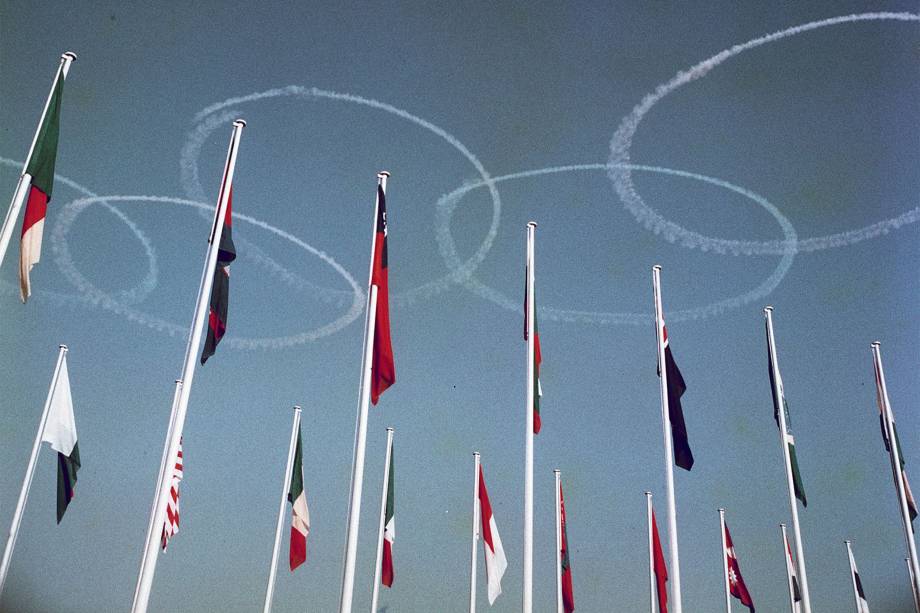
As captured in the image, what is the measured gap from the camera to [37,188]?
45.7 feet

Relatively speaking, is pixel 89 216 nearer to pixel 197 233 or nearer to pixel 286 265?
pixel 197 233

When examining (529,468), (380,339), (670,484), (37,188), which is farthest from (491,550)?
(37,188)

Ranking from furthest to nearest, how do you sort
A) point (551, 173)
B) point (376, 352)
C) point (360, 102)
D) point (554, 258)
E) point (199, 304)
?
point (554, 258)
point (551, 173)
point (360, 102)
point (376, 352)
point (199, 304)

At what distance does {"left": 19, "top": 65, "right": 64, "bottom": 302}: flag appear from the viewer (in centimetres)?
1367

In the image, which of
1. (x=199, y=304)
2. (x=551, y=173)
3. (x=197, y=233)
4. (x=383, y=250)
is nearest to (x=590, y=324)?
(x=551, y=173)

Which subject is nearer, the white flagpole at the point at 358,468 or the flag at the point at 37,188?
the flag at the point at 37,188

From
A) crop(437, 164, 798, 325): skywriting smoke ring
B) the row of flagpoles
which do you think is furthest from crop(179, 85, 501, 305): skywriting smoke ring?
the row of flagpoles

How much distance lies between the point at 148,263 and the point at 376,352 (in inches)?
1133

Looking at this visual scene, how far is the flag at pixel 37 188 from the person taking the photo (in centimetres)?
1367

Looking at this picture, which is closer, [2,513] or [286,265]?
[2,513]

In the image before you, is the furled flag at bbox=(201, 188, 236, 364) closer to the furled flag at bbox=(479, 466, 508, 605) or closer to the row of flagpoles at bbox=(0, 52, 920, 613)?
the row of flagpoles at bbox=(0, 52, 920, 613)

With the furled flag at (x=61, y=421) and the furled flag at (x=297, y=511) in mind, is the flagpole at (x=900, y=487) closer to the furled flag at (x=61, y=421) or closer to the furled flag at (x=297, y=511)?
the furled flag at (x=297, y=511)

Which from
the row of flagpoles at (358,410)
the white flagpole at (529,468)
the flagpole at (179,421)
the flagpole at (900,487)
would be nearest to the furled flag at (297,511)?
the row of flagpoles at (358,410)

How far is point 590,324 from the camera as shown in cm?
4403
